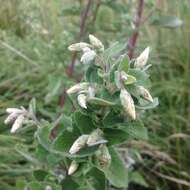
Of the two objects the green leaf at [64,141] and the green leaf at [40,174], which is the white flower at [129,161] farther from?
the green leaf at [64,141]

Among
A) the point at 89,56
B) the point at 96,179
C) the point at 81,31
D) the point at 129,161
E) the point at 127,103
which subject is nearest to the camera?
the point at 127,103

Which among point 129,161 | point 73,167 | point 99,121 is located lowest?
point 129,161

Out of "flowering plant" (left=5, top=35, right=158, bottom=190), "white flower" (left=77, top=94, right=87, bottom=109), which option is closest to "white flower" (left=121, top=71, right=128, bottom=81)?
"flowering plant" (left=5, top=35, right=158, bottom=190)

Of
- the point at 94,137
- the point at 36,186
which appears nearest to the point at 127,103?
the point at 94,137

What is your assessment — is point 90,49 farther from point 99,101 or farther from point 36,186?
point 36,186

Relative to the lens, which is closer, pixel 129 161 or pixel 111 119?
pixel 111 119

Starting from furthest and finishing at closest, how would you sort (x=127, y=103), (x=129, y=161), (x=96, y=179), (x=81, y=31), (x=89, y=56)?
(x=129, y=161) < (x=81, y=31) < (x=96, y=179) < (x=89, y=56) < (x=127, y=103)
